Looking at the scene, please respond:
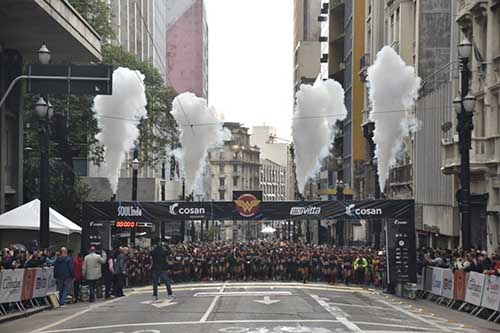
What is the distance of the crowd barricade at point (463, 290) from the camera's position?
21.8m

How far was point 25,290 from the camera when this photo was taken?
23328mm

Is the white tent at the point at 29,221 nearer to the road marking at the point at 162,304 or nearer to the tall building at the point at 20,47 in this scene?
the tall building at the point at 20,47

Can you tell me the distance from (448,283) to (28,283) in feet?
37.1

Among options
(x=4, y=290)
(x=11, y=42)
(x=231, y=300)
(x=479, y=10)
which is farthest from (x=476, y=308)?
(x=11, y=42)

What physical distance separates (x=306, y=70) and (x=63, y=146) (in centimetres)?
10318

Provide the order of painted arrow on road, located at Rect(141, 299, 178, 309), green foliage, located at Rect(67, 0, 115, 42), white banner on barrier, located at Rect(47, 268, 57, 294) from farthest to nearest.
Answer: green foliage, located at Rect(67, 0, 115, 42) < white banner on barrier, located at Rect(47, 268, 57, 294) < painted arrow on road, located at Rect(141, 299, 178, 309)

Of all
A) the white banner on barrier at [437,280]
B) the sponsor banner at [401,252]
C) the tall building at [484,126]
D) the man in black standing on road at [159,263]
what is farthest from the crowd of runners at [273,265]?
the man in black standing on road at [159,263]

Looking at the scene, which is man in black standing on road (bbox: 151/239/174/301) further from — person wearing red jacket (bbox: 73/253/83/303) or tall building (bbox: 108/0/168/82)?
tall building (bbox: 108/0/168/82)

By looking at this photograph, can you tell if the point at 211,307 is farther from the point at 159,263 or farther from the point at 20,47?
the point at 20,47

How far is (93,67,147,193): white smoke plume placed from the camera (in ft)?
167

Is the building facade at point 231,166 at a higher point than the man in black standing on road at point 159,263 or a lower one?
higher

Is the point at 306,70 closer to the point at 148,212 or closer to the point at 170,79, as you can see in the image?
the point at 170,79

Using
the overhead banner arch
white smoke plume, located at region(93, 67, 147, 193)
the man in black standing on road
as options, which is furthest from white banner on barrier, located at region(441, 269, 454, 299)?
white smoke plume, located at region(93, 67, 147, 193)

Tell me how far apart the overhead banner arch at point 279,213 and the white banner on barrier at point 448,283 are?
2701 mm
